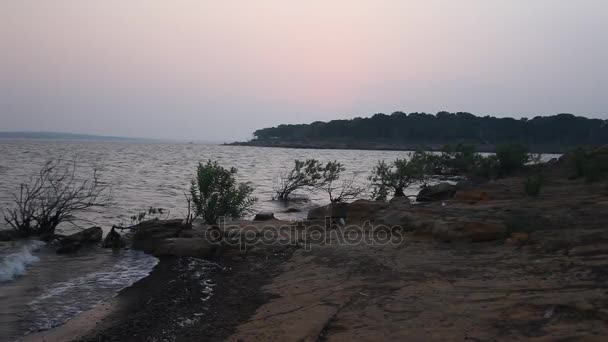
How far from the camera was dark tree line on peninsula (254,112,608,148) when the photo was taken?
12912 cm

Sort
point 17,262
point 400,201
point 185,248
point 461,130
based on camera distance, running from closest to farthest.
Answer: point 17,262 → point 185,248 → point 400,201 → point 461,130

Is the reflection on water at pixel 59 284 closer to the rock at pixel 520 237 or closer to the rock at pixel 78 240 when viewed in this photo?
the rock at pixel 78 240

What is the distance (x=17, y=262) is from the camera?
9.84 metres

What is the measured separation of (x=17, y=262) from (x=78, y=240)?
6.70ft

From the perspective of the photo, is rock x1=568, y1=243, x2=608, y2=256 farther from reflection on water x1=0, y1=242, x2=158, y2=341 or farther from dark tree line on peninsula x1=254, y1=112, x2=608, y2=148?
dark tree line on peninsula x1=254, y1=112, x2=608, y2=148

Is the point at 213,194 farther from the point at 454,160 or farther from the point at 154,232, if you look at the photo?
the point at 454,160

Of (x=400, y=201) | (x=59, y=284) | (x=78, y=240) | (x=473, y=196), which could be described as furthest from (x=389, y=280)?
(x=400, y=201)

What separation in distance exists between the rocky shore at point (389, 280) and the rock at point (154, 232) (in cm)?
4

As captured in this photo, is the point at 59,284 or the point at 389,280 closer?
the point at 389,280

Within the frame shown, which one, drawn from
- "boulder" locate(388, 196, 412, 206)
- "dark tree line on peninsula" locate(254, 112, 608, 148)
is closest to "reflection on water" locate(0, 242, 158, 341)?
"boulder" locate(388, 196, 412, 206)

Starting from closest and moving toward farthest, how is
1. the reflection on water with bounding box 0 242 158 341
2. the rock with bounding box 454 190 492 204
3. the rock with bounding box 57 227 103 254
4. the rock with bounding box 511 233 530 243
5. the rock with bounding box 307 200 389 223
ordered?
the reflection on water with bounding box 0 242 158 341 → the rock with bounding box 511 233 530 243 → the rock with bounding box 57 227 103 254 → the rock with bounding box 307 200 389 223 → the rock with bounding box 454 190 492 204

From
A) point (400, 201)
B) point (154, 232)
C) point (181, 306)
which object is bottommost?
point (181, 306)

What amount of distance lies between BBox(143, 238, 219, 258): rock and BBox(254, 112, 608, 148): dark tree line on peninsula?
387 feet

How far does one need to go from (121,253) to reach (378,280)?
7.10 metres
